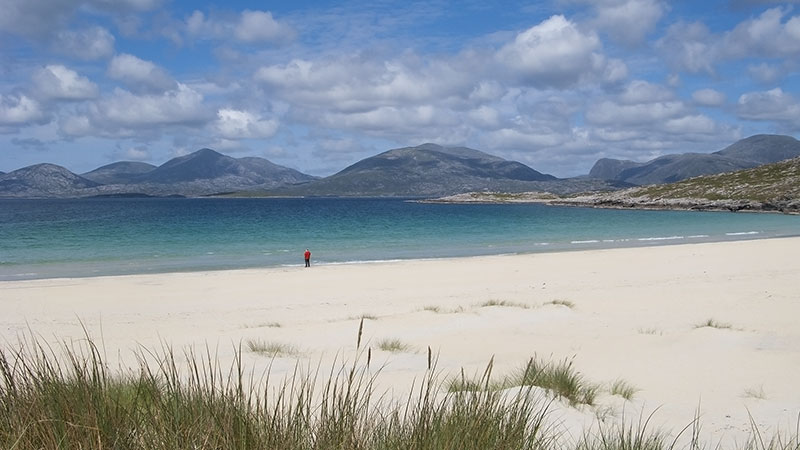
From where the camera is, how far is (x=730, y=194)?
302ft

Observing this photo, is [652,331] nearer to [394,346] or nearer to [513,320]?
[513,320]

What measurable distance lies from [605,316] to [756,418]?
22.9ft

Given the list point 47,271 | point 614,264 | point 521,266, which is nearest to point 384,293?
point 521,266

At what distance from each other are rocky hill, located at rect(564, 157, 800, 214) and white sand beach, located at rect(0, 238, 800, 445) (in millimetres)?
64279

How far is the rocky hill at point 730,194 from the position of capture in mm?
81125

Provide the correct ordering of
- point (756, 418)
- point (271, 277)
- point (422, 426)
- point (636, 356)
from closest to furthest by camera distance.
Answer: point (422, 426) → point (756, 418) → point (636, 356) → point (271, 277)

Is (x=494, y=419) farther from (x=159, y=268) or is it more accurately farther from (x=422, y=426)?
(x=159, y=268)

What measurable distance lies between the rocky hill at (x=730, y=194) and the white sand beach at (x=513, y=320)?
64279 millimetres

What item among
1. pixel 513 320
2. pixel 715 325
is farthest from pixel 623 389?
pixel 715 325

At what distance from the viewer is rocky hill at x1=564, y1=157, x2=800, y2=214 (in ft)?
266

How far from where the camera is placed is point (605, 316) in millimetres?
13148

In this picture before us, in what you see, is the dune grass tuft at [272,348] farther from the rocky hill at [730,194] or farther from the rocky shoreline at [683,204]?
the rocky hill at [730,194]

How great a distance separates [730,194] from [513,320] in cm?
9374

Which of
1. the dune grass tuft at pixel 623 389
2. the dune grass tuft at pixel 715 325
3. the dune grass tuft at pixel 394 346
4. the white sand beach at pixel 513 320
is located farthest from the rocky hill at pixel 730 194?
the dune grass tuft at pixel 623 389
